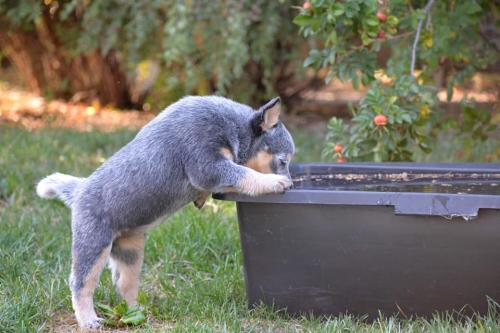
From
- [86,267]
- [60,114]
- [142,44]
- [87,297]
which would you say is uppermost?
[142,44]

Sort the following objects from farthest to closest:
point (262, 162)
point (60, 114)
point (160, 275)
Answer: point (60, 114), point (160, 275), point (262, 162)

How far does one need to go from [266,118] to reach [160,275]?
44.9 inches

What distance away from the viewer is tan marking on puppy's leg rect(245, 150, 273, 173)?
3.44 meters

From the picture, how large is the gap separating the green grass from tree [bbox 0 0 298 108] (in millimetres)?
1573

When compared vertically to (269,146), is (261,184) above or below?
below

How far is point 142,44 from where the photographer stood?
7.86 meters

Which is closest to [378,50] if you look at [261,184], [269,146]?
[269,146]

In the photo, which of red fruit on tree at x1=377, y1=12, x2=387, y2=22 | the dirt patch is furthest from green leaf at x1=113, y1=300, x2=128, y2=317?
the dirt patch

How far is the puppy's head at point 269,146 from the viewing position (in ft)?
11.1

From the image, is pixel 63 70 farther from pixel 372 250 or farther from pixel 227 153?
pixel 372 250

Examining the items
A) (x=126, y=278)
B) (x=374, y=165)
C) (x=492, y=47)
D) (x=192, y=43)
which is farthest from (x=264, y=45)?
(x=126, y=278)

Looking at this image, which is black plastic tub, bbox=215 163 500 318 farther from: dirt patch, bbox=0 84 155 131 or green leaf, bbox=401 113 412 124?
dirt patch, bbox=0 84 155 131

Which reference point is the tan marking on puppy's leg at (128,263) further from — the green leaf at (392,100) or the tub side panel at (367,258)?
the green leaf at (392,100)

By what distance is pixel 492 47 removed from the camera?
5.52 meters
